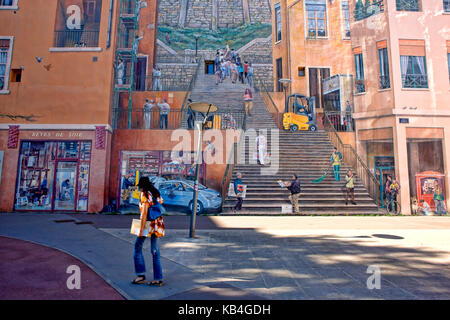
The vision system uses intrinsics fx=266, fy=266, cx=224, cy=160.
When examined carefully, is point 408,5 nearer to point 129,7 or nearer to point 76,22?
point 129,7

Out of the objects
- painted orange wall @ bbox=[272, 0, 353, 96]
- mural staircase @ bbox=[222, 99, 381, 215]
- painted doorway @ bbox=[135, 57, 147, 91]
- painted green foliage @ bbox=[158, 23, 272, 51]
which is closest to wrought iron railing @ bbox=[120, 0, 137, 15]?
painted doorway @ bbox=[135, 57, 147, 91]

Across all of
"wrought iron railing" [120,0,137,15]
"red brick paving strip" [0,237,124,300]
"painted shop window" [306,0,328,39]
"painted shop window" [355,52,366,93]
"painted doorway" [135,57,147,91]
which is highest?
"painted shop window" [306,0,328,39]

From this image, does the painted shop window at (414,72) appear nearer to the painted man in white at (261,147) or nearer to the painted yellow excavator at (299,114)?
the painted yellow excavator at (299,114)

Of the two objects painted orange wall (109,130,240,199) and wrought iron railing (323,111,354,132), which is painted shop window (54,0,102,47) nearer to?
painted orange wall (109,130,240,199)

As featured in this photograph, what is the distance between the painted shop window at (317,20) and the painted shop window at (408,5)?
253 inches

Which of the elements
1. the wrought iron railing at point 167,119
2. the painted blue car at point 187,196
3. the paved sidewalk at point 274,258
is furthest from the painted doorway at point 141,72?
the paved sidewalk at point 274,258

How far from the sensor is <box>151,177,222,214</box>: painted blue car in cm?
1211

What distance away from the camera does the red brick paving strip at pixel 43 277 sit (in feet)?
→ 11.9

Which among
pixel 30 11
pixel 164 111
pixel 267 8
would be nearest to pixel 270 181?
pixel 164 111

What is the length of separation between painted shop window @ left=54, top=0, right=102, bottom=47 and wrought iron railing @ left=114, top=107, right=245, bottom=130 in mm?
4204

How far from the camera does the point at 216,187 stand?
44.4 feet

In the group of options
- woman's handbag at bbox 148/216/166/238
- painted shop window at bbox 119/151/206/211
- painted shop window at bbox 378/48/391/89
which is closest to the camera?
woman's handbag at bbox 148/216/166/238

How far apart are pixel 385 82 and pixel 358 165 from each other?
472cm
